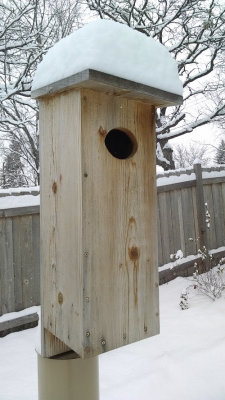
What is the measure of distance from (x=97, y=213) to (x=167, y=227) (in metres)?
3.73

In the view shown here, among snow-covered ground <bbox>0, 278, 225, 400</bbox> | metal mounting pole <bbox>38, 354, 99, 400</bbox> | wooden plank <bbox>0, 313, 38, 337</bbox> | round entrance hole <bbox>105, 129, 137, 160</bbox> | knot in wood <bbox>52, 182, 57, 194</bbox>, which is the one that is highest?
round entrance hole <bbox>105, 129, 137, 160</bbox>

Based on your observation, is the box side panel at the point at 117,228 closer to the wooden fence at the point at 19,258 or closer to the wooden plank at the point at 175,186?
the wooden fence at the point at 19,258

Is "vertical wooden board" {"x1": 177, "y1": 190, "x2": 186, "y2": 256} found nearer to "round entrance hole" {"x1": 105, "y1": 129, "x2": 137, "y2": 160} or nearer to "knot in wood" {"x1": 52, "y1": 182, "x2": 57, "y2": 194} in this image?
"round entrance hole" {"x1": 105, "y1": 129, "x2": 137, "y2": 160}

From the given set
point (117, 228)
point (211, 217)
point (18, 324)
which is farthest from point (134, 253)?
point (211, 217)

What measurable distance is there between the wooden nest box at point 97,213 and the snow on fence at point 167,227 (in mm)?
2192

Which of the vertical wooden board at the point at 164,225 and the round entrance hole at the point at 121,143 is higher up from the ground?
the round entrance hole at the point at 121,143

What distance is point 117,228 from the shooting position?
132cm

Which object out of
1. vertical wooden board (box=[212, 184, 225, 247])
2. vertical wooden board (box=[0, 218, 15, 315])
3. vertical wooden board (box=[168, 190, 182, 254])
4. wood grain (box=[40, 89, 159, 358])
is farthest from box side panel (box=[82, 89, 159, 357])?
vertical wooden board (box=[212, 184, 225, 247])

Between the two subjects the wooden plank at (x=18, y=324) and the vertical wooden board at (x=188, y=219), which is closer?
the wooden plank at (x=18, y=324)

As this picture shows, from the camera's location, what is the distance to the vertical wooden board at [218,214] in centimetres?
556

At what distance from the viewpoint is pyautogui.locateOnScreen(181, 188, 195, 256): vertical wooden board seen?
5133mm

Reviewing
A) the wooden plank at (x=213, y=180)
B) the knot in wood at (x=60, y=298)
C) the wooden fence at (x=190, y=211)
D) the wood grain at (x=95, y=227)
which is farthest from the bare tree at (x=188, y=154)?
the knot in wood at (x=60, y=298)

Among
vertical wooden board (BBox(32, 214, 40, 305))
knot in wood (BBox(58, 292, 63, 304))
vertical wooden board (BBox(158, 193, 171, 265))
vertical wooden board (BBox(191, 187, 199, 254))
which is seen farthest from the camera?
vertical wooden board (BBox(191, 187, 199, 254))

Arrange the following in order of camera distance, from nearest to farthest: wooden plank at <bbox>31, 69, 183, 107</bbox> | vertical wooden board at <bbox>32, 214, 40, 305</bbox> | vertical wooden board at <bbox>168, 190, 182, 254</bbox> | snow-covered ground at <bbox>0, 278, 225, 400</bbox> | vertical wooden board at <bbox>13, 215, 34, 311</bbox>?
wooden plank at <bbox>31, 69, 183, 107</bbox>
snow-covered ground at <bbox>0, 278, 225, 400</bbox>
vertical wooden board at <bbox>13, 215, 34, 311</bbox>
vertical wooden board at <bbox>32, 214, 40, 305</bbox>
vertical wooden board at <bbox>168, 190, 182, 254</bbox>
